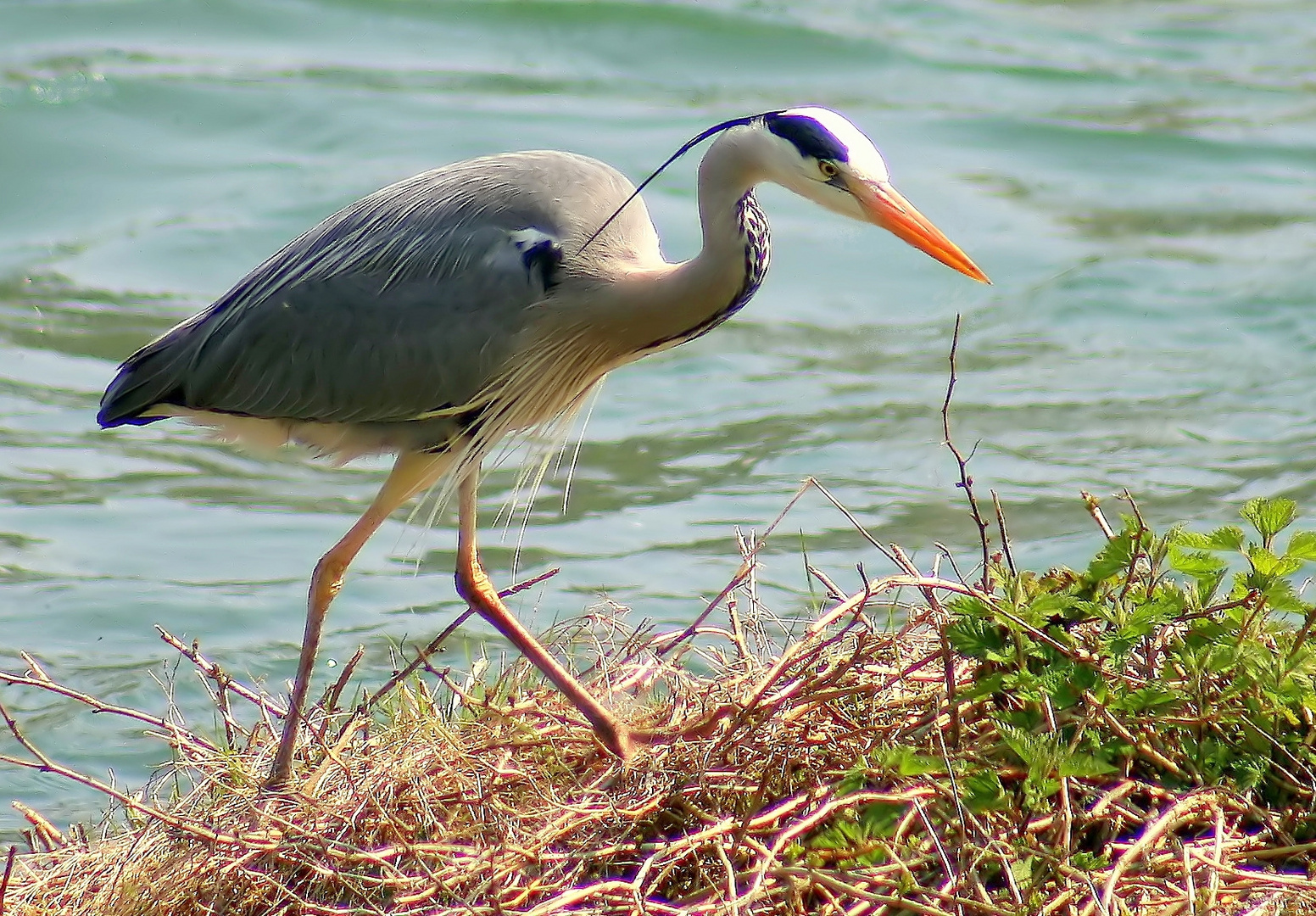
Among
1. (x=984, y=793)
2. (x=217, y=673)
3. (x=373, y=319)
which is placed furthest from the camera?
(x=373, y=319)

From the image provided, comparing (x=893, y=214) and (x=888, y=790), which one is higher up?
(x=893, y=214)

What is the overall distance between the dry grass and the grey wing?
92cm

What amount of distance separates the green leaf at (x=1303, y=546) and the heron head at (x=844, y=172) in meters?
0.91

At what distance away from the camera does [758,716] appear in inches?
138

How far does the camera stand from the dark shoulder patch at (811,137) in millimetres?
3877

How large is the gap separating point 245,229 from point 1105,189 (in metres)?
5.39

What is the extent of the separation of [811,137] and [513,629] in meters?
1.52

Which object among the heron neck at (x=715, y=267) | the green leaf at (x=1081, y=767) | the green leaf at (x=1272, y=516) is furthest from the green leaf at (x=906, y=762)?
the heron neck at (x=715, y=267)

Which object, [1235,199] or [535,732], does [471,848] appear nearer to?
[535,732]

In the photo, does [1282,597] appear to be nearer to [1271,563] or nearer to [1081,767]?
[1271,563]

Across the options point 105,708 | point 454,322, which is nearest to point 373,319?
point 454,322

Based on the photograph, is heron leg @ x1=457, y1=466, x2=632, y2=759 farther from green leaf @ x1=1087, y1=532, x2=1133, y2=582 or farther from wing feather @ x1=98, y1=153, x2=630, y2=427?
green leaf @ x1=1087, y1=532, x2=1133, y2=582

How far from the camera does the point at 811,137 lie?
3.89m

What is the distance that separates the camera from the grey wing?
4457 millimetres
